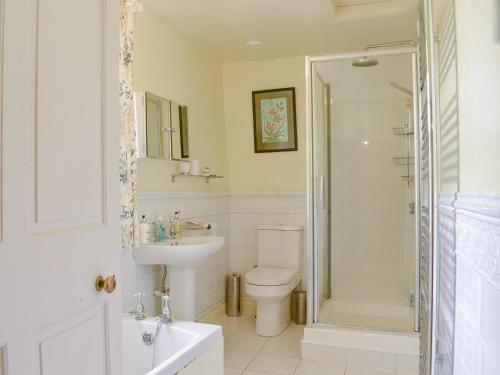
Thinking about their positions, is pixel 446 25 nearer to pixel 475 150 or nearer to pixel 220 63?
pixel 475 150

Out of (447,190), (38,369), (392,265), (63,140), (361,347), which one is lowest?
(361,347)

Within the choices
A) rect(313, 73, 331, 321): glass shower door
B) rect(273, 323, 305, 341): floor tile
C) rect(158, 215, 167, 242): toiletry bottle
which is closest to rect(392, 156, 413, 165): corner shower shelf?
rect(313, 73, 331, 321): glass shower door

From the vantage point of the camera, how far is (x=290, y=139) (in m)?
3.93

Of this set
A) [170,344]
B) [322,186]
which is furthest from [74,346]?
[322,186]

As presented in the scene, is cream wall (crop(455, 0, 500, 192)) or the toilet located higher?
cream wall (crop(455, 0, 500, 192))

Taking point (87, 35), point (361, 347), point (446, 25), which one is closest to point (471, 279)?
point (446, 25)

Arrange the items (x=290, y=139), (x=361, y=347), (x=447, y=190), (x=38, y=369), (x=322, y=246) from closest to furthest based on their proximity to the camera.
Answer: (x=38, y=369)
(x=447, y=190)
(x=361, y=347)
(x=322, y=246)
(x=290, y=139)

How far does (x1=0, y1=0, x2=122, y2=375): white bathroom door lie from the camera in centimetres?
94

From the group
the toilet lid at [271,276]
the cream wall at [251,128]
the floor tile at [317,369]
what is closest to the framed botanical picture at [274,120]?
the cream wall at [251,128]

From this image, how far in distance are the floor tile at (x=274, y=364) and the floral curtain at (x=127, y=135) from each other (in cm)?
123

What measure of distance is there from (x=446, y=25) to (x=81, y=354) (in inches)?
53.1

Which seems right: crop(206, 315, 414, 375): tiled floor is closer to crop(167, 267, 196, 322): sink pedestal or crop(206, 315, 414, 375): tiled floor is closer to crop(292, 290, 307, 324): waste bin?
crop(292, 290, 307, 324): waste bin

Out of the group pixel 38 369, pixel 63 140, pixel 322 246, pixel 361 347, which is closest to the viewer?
pixel 38 369

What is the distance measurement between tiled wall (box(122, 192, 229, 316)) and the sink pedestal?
20cm
